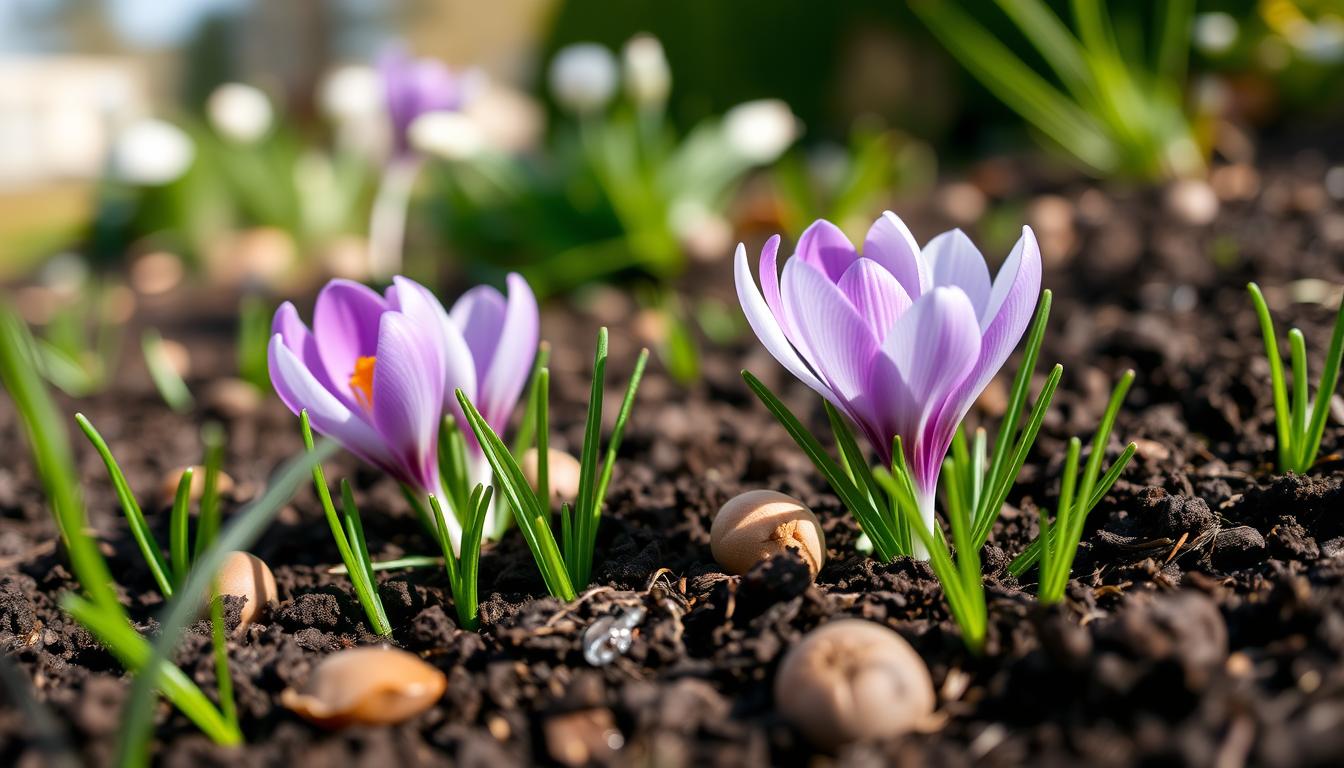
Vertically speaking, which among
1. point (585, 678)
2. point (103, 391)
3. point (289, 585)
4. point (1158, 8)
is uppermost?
point (1158, 8)

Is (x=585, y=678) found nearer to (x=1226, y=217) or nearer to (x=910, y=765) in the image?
(x=910, y=765)

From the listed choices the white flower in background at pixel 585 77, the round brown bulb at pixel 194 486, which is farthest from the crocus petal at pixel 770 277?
the white flower in background at pixel 585 77

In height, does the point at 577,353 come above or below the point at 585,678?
below

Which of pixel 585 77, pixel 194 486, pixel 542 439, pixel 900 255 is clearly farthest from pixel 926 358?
pixel 585 77

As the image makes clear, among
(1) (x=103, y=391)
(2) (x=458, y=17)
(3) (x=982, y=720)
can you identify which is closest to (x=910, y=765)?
(3) (x=982, y=720)

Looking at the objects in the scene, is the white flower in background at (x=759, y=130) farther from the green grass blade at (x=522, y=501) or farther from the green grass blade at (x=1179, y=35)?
the green grass blade at (x=522, y=501)

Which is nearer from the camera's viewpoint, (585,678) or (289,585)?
(585,678)

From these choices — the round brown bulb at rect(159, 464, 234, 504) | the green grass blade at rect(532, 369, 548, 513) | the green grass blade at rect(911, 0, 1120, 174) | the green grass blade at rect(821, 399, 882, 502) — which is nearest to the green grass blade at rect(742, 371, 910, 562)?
the green grass blade at rect(821, 399, 882, 502)
